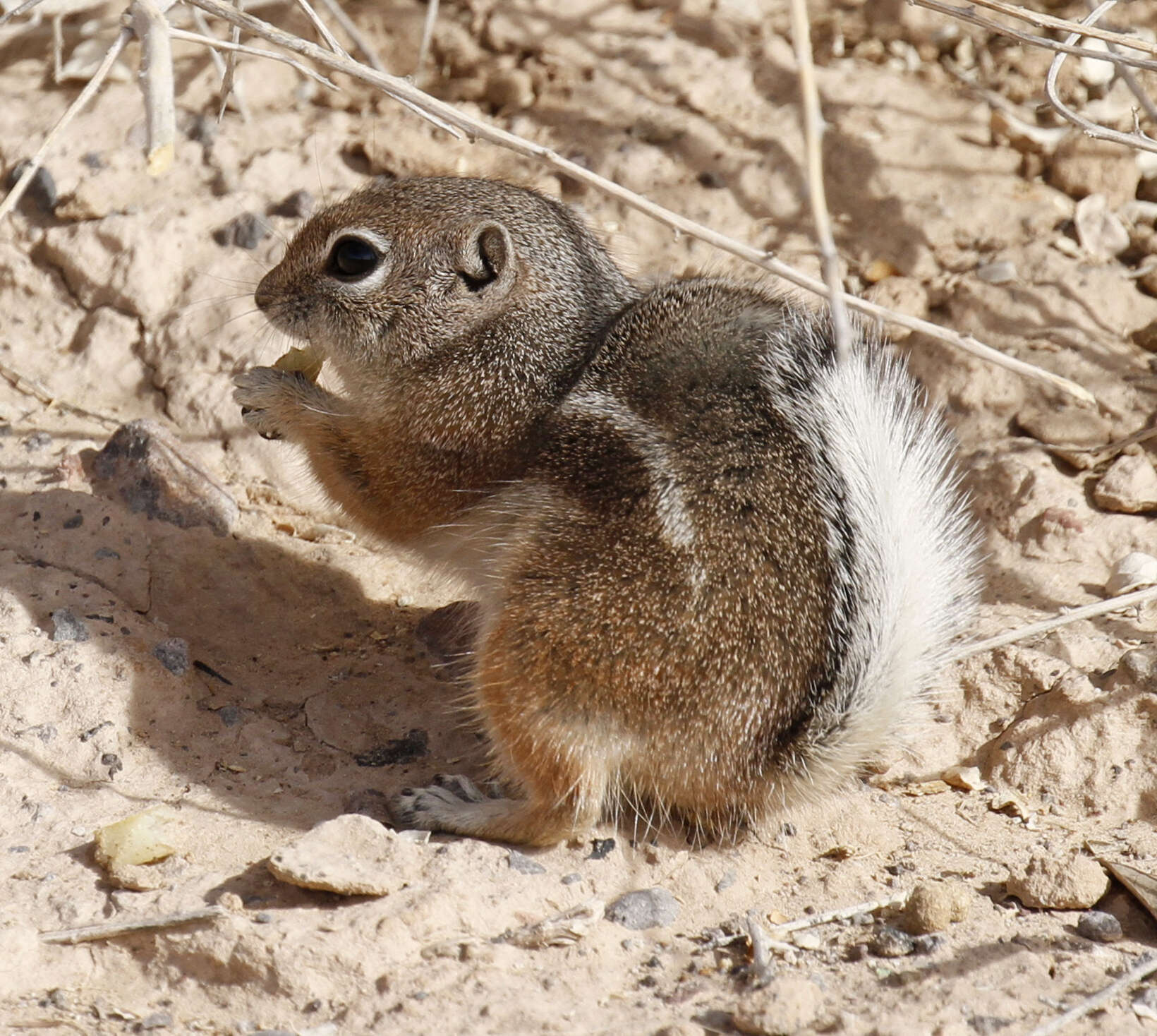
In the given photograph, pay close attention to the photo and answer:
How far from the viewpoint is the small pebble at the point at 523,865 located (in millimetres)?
3309

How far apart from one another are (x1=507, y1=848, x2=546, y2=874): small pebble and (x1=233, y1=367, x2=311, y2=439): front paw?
1.74 meters

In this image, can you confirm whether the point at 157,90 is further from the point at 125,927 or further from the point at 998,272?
the point at 998,272

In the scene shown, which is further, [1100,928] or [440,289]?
[440,289]

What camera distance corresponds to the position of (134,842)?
3146mm

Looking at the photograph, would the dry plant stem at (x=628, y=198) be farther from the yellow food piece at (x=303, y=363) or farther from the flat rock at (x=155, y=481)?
the flat rock at (x=155, y=481)

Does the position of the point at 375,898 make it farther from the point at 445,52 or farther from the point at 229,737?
the point at 445,52

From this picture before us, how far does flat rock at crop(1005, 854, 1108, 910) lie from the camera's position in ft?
10.3

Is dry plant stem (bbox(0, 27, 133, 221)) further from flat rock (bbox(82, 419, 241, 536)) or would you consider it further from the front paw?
flat rock (bbox(82, 419, 241, 536))

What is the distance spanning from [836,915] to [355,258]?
2.43m

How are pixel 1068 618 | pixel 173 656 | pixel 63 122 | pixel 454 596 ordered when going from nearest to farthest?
1. pixel 63 122
2. pixel 1068 618
3. pixel 173 656
4. pixel 454 596

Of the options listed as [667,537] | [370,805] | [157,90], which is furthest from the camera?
[370,805]

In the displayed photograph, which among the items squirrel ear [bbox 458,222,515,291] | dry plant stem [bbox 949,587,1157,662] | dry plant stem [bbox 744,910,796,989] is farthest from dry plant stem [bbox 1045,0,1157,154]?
dry plant stem [bbox 744,910,796,989]

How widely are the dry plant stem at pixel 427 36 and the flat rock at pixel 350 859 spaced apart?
10.8 feet

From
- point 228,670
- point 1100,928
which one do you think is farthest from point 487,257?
point 1100,928
